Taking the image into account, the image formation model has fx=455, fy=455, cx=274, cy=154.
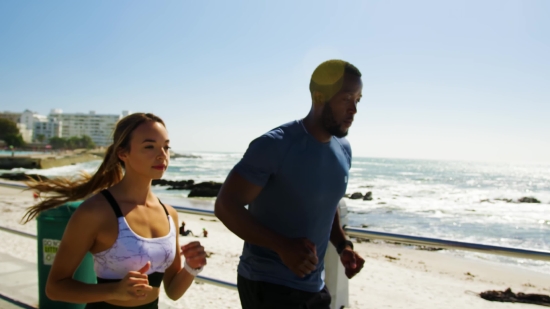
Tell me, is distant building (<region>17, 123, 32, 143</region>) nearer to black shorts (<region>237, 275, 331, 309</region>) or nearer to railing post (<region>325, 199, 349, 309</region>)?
railing post (<region>325, 199, 349, 309</region>)

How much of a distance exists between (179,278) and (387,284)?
9787mm

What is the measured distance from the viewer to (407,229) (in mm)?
24719

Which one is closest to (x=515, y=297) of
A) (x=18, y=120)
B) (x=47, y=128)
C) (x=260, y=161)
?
(x=260, y=161)

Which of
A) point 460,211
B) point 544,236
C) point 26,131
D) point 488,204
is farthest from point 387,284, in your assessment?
point 26,131

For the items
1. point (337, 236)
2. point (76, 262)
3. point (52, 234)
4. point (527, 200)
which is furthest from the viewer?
point (527, 200)

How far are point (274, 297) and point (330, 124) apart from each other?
0.77 metres

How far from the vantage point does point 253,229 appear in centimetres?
177

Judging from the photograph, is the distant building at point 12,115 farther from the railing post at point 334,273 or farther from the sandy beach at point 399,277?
the railing post at point 334,273

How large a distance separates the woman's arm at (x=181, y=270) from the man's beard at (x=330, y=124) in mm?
759

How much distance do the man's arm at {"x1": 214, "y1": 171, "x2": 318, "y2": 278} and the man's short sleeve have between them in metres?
0.03

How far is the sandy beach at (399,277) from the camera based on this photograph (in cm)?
847

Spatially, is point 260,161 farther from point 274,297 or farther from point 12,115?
point 12,115

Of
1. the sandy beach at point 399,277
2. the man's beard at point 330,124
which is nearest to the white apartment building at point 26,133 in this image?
the sandy beach at point 399,277

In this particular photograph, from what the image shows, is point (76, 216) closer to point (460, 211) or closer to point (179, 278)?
point (179, 278)
